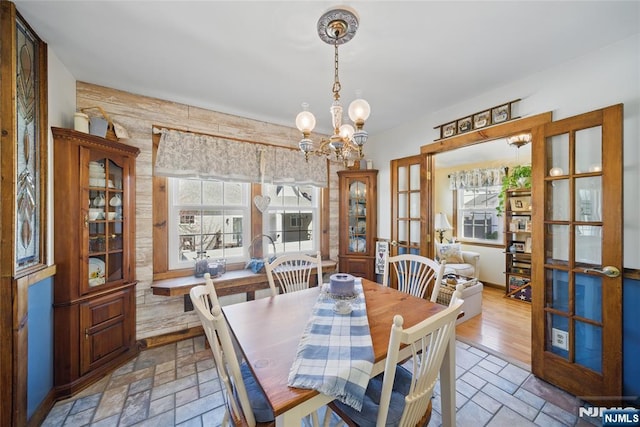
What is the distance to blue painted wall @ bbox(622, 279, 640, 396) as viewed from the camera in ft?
5.29

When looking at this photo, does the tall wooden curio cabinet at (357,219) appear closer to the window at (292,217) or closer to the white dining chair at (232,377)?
the window at (292,217)

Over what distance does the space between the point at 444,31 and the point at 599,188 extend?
5.13 ft

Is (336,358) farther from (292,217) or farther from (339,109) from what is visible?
(292,217)

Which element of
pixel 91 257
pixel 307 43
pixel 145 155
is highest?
pixel 307 43

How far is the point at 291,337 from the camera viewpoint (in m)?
1.25

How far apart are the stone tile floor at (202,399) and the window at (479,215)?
10.5ft

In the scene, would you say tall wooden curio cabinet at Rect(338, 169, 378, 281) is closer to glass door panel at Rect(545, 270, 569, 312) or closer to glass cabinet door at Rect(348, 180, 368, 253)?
glass cabinet door at Rect(348, 180, 368, 253)

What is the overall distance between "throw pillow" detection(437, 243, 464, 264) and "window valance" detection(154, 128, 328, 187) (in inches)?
109

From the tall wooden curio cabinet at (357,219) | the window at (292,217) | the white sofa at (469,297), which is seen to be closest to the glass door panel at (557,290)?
the white sofa at (469,297)

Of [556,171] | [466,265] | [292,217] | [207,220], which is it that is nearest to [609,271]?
[556,171]

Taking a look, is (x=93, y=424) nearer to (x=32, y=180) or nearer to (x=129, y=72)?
(x=32, y=180)

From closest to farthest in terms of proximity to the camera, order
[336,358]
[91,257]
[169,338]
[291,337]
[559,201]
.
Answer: [336,358] → [291,337] → [559,201] → [91,257] → [169,338]

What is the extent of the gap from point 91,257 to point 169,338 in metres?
1.15

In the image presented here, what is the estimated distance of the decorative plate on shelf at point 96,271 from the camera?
206 cm
